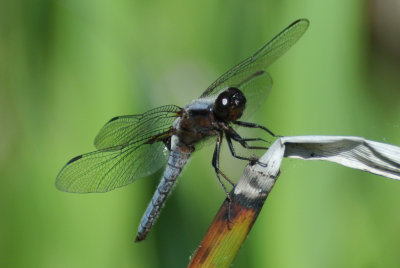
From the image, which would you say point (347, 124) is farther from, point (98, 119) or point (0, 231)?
point (0, 231)

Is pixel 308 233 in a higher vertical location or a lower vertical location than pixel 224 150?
lower

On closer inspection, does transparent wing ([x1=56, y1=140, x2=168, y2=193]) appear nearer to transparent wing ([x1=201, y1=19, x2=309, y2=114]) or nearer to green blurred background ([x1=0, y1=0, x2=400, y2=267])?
green blurred background ([x1=0, y1=0, x2=400, y2=267])

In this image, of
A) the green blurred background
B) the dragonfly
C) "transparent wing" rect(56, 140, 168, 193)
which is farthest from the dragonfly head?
"transparent wing" rect(56, 140, 168, 193)

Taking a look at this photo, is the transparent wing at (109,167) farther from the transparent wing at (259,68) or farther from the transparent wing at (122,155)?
the transparent wing at (259,68)

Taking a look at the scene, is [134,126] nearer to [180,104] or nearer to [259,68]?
[180,104]

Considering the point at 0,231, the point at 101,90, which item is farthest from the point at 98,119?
the point at 0,231

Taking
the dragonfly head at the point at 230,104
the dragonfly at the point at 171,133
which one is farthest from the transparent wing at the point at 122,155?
the dragonfly head at the point at 230,104

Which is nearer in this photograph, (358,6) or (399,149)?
(399,149)

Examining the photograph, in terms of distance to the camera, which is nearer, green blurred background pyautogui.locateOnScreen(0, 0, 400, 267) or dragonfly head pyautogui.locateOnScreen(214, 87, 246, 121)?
green blurred background pyautogui.locateOnScreen(0, 0, 400, 267)
